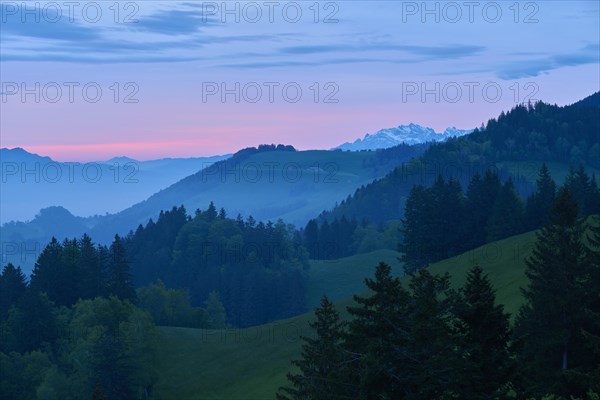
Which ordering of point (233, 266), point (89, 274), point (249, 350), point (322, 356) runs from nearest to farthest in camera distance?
point (322, 356) → point (249, 350) → point (89, 274) → point (233, 266)

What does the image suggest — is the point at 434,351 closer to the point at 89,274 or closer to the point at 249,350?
the point at 249,350

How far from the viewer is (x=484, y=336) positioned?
29219mm

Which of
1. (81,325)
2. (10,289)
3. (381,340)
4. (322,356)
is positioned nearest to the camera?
(381,340)

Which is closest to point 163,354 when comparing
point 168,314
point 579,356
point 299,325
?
point 299,325

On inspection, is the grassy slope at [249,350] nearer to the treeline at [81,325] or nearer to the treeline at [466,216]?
the treeline at [81,325]

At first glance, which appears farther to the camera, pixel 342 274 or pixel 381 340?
pixel 342 274

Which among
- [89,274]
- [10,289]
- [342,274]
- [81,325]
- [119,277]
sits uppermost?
[89,274]

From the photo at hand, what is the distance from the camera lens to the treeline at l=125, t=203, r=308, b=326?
152875mm

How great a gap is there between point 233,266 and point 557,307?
136 metres

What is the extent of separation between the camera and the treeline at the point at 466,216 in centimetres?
11025

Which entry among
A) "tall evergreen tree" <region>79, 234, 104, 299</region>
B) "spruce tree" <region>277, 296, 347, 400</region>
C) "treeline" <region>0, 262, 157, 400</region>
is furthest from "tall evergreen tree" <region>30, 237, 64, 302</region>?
"spruce tree" <region>277, 296, 347, 400</region>

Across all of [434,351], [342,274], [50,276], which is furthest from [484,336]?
[342,274]

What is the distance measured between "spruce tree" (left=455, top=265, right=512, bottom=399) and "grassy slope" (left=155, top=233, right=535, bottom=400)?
44266mm

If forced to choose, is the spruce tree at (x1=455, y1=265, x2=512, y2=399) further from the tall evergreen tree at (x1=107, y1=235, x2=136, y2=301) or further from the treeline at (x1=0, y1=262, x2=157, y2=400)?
the tall evergreen tree at (x1=107, y1=235, x2=136, y2=301)
